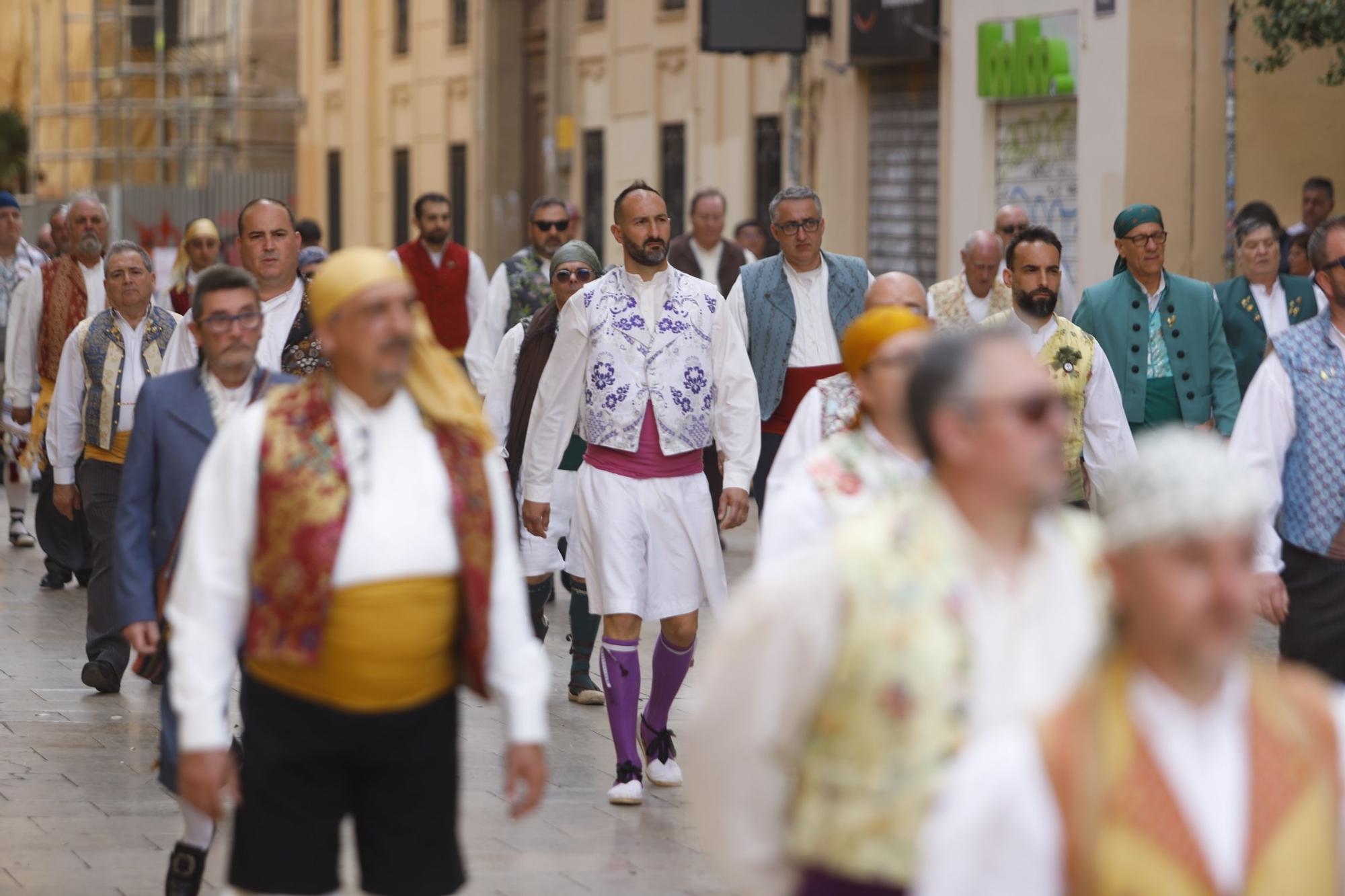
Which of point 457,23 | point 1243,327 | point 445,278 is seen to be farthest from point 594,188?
A: point 1243,327

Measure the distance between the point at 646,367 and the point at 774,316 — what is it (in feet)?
5.74

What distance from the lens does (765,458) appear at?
992cm

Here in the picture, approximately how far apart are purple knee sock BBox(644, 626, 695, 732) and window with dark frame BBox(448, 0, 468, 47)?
26.8m

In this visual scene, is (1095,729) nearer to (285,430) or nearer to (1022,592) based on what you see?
(1022,592)

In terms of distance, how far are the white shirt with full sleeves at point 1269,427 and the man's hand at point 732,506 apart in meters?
1.81

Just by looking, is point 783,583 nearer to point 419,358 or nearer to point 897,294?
point 419,358

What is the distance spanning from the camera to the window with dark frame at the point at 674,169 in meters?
26.4

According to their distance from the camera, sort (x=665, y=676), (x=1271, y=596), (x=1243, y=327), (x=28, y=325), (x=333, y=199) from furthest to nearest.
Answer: (x=333, y=199) < (x=28, y=325) < (x=1243, y=327) < (x=665, y=676) < (x=1271, y=596)

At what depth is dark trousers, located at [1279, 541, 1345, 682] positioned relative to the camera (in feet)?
21.9

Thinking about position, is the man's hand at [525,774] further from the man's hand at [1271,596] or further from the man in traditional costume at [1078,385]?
the man in traditional costume at [1078,385]

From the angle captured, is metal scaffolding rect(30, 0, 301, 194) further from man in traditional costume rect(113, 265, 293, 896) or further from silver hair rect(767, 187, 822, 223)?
man in traditional costume rect(113, 265, 293, 896)

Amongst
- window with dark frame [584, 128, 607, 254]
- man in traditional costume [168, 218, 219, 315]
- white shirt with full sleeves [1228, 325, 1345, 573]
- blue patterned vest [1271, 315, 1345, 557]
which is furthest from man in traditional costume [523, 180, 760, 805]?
window with dark frame [584, 128, 607, 254]

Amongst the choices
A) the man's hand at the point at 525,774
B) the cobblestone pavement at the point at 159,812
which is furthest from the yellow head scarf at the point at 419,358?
the cobblestone pavement at the point at 159,812

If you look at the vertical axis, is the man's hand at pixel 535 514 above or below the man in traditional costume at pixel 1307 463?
below
